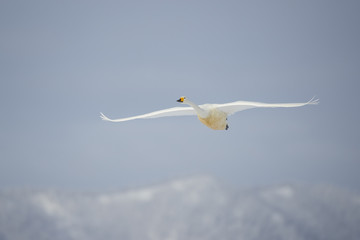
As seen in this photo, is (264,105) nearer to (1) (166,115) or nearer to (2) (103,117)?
(1) (166,115)

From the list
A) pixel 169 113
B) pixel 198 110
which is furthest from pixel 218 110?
pixel 169 113

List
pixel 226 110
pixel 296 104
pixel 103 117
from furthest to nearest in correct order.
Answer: pixel 103 117, pixel 226 110, pixel 296 104

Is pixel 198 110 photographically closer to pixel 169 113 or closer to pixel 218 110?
pixel 218 110

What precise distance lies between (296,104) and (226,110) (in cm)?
281

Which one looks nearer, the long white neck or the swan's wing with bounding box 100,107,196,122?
the long white neck

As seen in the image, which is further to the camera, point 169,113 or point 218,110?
point 169,113

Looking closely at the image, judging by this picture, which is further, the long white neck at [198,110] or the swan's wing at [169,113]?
the swan's wing at [169,113]

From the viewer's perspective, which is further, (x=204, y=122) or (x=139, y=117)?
(x=139, y=117)

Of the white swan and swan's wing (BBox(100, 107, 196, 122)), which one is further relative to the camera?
swan's wing (BBox(100, 107, 196, 122))

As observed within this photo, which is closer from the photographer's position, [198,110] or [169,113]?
[198,110]

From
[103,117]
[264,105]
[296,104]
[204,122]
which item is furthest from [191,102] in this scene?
[103,117]

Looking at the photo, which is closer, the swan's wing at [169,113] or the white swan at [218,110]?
the white swan at [218,110]

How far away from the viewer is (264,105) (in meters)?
18.8

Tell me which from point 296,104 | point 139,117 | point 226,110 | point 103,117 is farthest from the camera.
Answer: point 103,117
